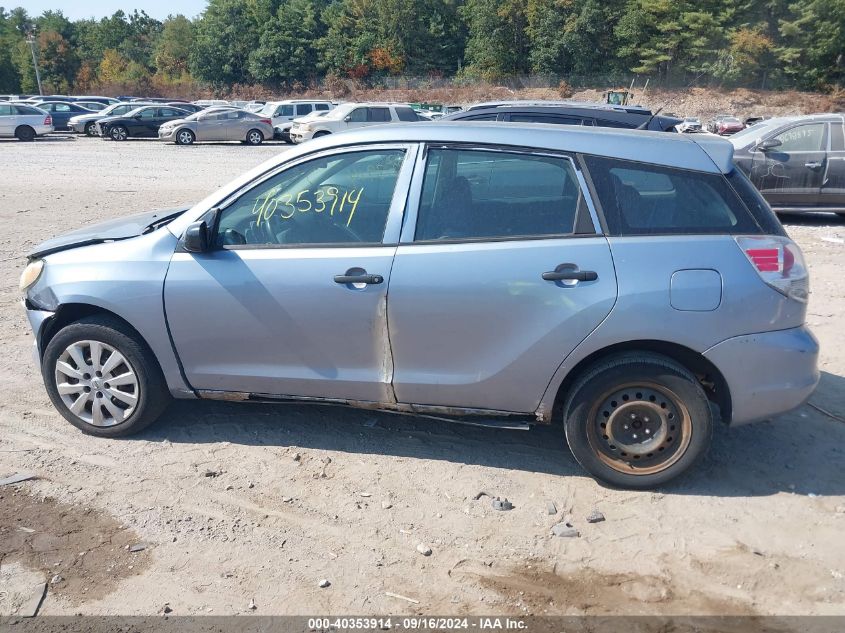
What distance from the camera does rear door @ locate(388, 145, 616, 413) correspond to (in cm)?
384

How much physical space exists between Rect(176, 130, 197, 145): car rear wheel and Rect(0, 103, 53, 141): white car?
6.88 meters

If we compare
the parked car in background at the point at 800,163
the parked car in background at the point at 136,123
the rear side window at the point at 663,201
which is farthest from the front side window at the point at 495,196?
the parked car in background at the point at 136,123

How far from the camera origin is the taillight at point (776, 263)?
150 inches

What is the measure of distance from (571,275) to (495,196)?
0.66 meters

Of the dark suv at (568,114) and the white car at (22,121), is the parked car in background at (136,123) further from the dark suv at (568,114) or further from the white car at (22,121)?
the dark suv at (568,114)

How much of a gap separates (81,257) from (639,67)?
74.6m

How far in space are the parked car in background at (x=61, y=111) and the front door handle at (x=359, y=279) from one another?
126 ft

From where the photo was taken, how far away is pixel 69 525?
12.3 feet

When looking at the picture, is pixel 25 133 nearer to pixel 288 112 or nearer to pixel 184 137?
pixel 184 137

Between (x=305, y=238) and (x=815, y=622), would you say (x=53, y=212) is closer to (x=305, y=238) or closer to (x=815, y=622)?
(x=305, y=238)

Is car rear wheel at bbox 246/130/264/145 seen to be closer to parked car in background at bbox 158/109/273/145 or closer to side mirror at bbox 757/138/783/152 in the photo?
parked car in background at bbox 158/109/273/145

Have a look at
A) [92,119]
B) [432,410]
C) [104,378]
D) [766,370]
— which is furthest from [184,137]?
[766,370]

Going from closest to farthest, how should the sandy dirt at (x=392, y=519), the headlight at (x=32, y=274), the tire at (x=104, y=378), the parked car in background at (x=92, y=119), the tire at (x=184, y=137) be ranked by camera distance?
the sandy dirt at (x=392, y=519) → the tire at (x=104, y=378) → the headlight at (x=32, y=274) → the tire at (x=184, y=137) → the parked car in background at (x=92, y=119)

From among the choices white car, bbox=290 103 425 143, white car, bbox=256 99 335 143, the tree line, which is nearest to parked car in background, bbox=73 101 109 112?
white car, bbox=256 99 335 143
